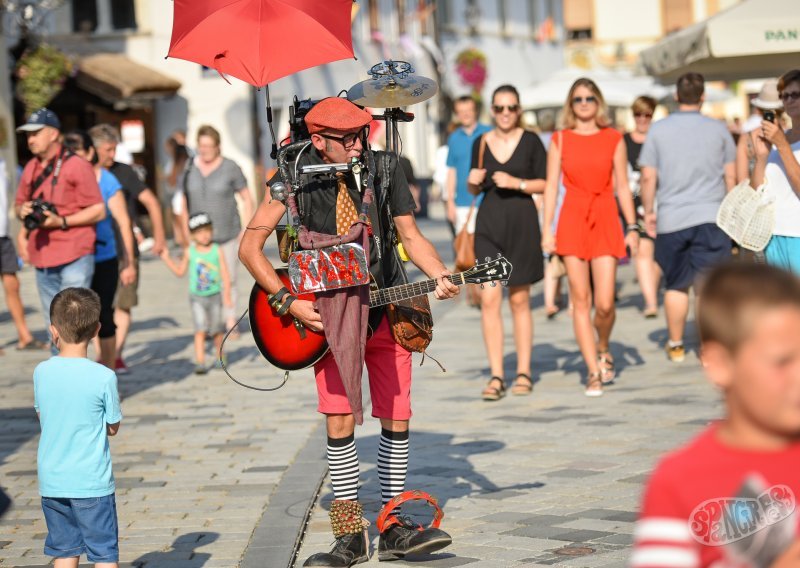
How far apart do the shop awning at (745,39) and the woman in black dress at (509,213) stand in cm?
272

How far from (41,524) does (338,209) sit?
2045 millimetres

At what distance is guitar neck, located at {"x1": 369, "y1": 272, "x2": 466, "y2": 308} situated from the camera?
5.82 meters

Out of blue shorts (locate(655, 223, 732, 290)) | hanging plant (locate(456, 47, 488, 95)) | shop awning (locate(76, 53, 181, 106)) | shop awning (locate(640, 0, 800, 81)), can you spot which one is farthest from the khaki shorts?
hanging plant (locate(456, 47, 488, 95))

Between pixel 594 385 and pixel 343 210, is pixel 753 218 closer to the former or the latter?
pixel 594 385

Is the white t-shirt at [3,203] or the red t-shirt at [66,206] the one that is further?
the white t-shirt at [3,203]

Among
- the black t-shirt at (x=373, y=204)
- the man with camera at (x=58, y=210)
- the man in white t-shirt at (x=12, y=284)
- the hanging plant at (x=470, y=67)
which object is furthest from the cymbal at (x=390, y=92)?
the hanging plant at (x=470, y=67)

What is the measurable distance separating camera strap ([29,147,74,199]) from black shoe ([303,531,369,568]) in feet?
14.5

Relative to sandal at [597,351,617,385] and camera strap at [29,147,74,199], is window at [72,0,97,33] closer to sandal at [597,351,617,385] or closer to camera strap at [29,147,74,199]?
camera strap at [29,147,74,199]

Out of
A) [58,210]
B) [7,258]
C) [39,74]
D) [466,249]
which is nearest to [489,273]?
[58,210]

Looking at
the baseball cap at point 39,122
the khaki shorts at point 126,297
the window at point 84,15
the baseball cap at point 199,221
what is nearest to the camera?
the baseball cap at point 39,122

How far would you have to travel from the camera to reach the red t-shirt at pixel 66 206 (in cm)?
966

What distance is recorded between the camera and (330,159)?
5.89 meters

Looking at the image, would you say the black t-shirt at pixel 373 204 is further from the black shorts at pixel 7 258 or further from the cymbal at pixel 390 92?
the black shorts at pixel 7 258

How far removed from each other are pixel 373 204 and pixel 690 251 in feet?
16.6
